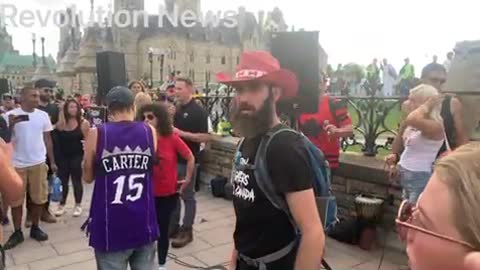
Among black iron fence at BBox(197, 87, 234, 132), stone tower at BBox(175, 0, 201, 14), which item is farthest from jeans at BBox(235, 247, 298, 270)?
stone tower at BBox(175, 0, 201, 14)

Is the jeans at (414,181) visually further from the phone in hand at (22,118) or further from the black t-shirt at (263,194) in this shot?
the phone in hand at (22,118)

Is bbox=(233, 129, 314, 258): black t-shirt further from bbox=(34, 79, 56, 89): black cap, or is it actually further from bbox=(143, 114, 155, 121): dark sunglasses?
bbox=(34, 79, 56, 89): black cap

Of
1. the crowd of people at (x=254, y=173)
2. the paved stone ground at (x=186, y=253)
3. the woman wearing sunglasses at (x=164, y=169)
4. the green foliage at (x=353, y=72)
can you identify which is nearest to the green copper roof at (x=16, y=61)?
the green foliage at (x=353, y=72)

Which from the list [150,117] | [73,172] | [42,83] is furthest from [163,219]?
[42,83]

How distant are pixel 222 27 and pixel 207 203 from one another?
83.4 meters

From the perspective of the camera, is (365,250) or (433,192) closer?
(433,192)

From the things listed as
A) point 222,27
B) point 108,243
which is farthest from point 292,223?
point 222,27

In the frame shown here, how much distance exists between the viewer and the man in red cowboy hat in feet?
6.77

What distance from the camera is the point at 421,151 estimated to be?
167 inches

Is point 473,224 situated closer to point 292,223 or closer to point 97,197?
point 292,223

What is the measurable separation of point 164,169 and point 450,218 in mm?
3863

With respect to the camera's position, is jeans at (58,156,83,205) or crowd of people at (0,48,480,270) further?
jeans at (58,156,83,205)

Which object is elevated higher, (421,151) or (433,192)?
(433,192)

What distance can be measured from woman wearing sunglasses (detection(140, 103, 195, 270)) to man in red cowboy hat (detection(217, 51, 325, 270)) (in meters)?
2.24
